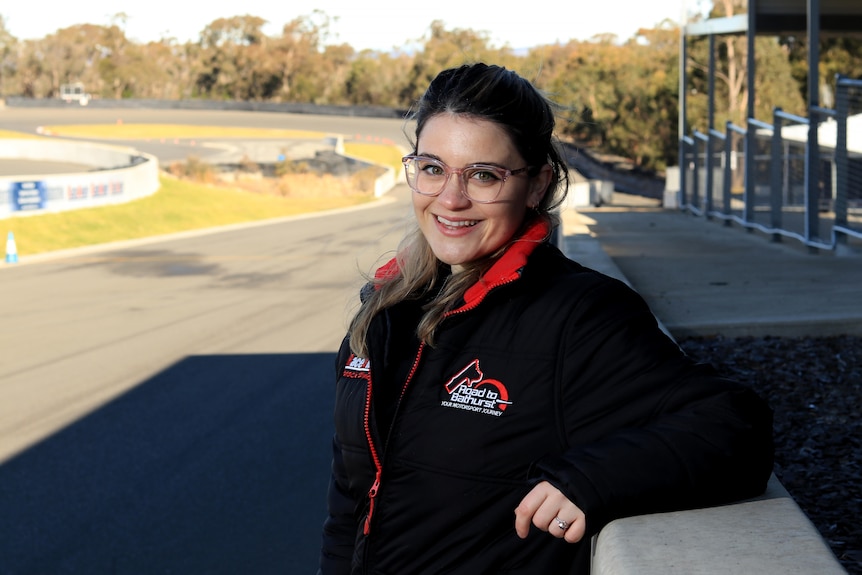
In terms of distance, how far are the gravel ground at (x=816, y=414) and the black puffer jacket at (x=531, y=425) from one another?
1904 mm

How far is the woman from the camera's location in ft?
7.39

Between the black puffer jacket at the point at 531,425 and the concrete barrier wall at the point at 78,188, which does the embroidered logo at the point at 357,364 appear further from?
the concrete barrier wall at the point at 78,188

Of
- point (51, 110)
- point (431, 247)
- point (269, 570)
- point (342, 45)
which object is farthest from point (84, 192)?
point (342, 45)

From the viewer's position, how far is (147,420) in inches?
344

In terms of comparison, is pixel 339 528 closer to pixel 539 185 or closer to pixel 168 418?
pixel 539 185

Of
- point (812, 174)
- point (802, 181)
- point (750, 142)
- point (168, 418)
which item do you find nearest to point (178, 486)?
point (168, 418)

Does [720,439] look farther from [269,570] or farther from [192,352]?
[192,352]

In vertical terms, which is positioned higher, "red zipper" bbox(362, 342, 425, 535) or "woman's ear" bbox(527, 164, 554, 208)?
"woman's ear" bbox(527, 164, 554, 208)

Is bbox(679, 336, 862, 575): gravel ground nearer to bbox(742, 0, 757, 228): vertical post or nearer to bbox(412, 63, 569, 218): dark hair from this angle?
bbox(412, 63, 569, 218): dark hair

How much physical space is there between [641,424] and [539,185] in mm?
705

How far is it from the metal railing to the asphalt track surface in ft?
19.8

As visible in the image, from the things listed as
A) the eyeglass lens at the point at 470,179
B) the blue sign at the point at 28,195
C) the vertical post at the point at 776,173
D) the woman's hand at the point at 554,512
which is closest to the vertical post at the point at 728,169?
the vertical post at the point at 776,173

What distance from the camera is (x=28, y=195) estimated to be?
29.9m

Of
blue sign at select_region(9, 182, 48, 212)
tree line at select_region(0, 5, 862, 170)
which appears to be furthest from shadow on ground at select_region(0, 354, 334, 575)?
tree line at select_region(0, 5, 862, 170)
